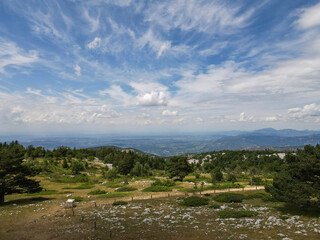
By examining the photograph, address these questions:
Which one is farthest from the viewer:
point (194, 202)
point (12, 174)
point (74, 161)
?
point (74, 161)

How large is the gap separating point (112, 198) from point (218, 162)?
451 feet

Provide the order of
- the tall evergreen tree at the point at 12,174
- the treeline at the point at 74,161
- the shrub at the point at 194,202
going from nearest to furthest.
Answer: the shrub at the point at 194,202 → the tall evergreen tree at the point at 12,174 → the treeline at the point at 74,161

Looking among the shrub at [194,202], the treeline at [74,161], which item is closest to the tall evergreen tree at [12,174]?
the shrub at [194,202]

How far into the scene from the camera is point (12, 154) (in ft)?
77.4

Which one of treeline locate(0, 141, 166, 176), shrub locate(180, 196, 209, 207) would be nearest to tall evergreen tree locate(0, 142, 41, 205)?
shrub locate(180, 196, 209, 207)

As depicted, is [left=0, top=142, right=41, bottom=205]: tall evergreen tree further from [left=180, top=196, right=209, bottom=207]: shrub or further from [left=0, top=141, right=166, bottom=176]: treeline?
[left=0, top=141, right=166, bottom=176]: treeline

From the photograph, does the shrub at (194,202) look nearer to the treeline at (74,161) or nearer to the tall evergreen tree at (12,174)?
the tall evergreen tree at (12,174)

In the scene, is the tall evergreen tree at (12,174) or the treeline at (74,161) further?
the treeline at (74,161)

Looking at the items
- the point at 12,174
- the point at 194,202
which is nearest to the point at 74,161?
the point at 12,174

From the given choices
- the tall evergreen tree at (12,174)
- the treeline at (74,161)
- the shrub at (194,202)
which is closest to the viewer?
the shrub at (194,202)

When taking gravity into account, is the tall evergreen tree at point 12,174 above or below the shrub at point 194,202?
above

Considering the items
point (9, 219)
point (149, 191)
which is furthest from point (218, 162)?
point (9, 219)

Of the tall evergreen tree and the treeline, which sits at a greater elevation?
the tall evergreen tree

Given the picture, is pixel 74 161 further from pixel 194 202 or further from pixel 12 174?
pixel 194 202
